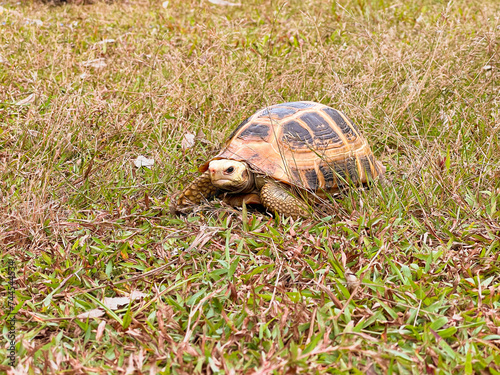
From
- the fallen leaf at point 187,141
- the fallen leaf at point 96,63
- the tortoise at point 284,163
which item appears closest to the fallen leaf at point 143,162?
the fallen leaf at point 187,141

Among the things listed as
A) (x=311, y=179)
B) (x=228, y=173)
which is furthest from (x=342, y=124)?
(x=228, y=173)

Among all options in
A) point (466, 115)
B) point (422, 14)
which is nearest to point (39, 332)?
point (466, 115)

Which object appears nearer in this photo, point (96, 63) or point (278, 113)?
point (278, 113)

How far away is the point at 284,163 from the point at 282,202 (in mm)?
217

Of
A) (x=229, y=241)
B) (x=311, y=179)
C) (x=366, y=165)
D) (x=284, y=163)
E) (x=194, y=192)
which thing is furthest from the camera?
(x=366, y=165)

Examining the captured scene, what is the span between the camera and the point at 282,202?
276 cm

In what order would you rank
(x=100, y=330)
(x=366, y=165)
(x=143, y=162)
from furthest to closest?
(x=143, y=162) < (x=366, y=165) < (x=100, y=330)

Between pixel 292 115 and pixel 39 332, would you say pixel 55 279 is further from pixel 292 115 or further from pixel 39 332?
pixel 292 115

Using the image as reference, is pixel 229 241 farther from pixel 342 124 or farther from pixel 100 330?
pixel 342 124

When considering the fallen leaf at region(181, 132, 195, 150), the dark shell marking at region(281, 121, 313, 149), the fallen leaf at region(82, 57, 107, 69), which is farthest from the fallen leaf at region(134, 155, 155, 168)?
the fallen leaf at region(82, 57, 107, 69)

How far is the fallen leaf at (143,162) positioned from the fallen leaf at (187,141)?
276 millimetres

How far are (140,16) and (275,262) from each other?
4.99 meters

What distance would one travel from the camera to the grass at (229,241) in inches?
72.7

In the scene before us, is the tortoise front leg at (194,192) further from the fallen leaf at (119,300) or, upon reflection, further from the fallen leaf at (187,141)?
the fallen leaf at (119,300)
